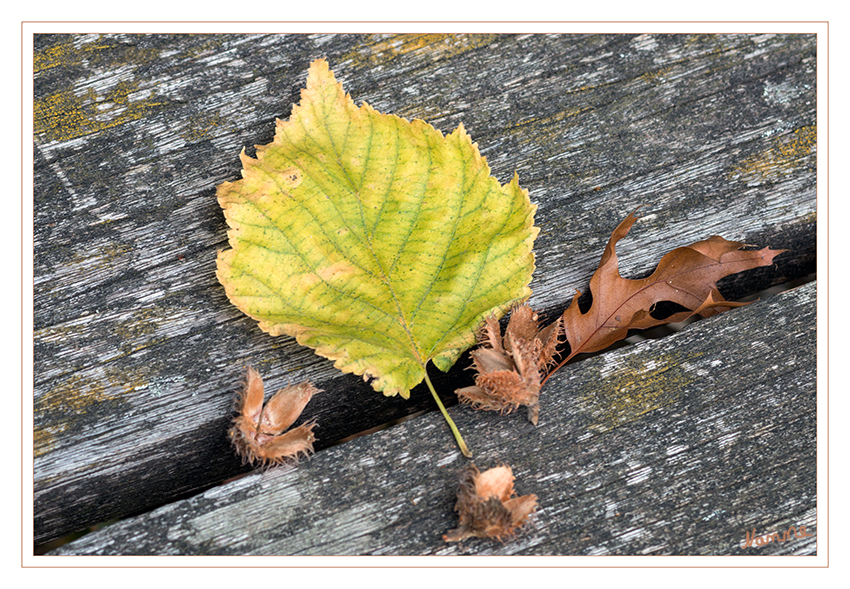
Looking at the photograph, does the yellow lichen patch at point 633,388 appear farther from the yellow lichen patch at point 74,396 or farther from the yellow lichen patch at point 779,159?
the yellow lichen patch at point 74,396

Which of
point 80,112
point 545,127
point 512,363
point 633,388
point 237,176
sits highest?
point 80,112

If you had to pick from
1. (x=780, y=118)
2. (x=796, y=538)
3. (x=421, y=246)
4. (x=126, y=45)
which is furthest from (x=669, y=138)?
(x=126, y=45)

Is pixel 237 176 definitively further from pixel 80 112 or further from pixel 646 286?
pixel 646 286

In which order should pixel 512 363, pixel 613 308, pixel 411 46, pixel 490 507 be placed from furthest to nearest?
pixel 411 46
pixel 613 308
pixel 512 363
pixel 490 507

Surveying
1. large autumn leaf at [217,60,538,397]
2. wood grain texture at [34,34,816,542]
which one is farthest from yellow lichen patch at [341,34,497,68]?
large autumn leaf at [217,60,538,397]

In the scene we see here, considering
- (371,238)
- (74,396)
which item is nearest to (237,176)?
(371,238)

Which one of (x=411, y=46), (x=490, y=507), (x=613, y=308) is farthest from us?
(x=411, y=46)

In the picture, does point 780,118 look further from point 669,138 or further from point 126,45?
point 126,45
